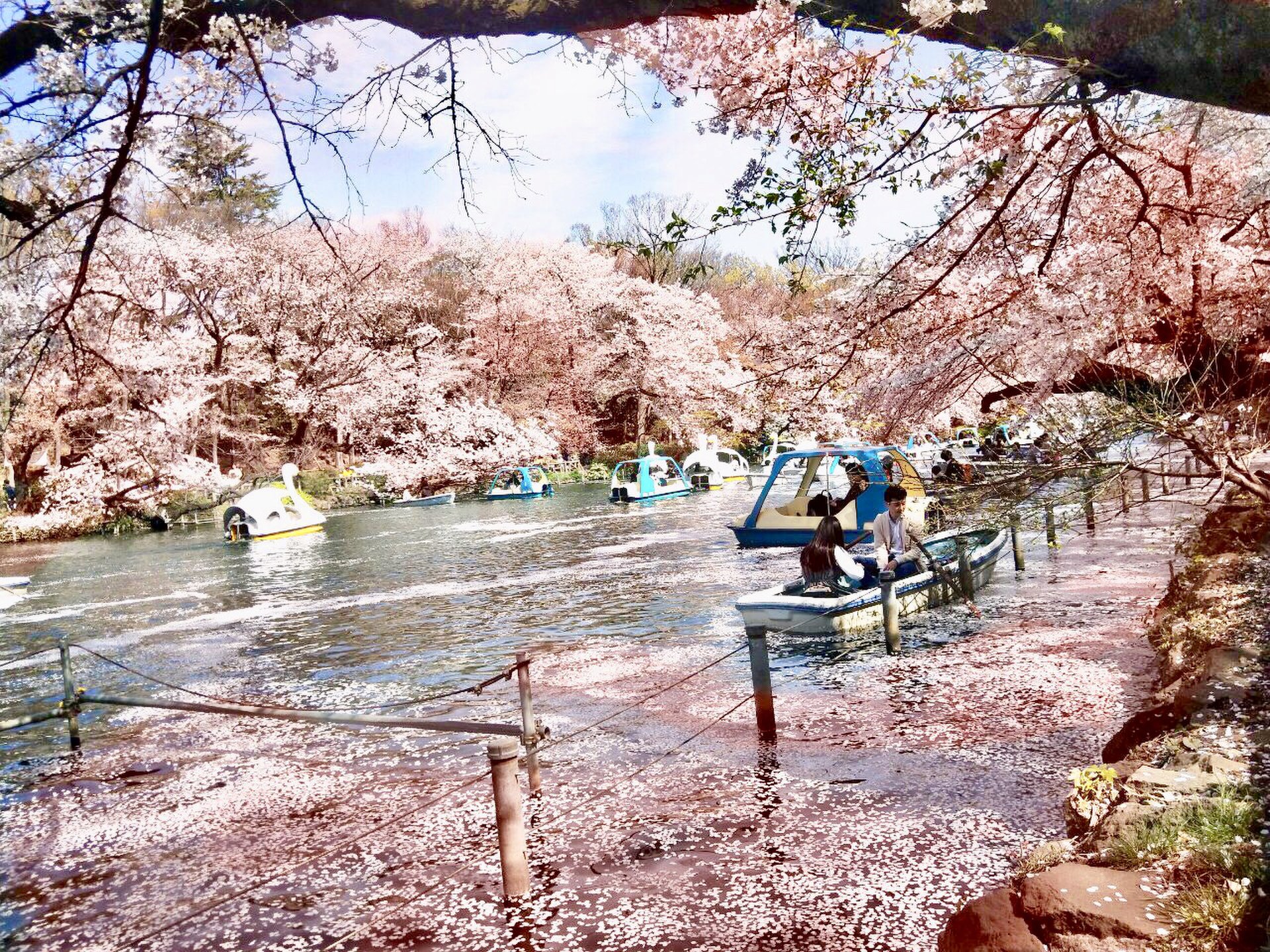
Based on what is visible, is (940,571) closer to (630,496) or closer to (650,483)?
(630,496)

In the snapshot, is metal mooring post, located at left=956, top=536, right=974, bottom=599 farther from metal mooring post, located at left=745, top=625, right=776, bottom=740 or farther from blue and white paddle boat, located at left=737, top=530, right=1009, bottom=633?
metal mooring post, located at left=745, top=625, right=776, bottom=740

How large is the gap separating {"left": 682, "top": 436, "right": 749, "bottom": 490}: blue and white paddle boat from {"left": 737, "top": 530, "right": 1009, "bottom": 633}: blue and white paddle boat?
72.4 feet

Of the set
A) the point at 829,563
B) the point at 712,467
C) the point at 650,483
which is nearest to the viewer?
the point at 829,563

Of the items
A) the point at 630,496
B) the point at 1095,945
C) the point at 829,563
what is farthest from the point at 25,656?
the point at 630,496

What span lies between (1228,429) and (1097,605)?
3886 mm

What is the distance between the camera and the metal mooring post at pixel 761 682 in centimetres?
680

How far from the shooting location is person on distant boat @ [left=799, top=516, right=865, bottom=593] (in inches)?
409

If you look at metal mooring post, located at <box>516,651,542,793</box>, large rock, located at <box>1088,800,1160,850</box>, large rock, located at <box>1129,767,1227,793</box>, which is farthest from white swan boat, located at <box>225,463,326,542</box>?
large rock, located at <box>1088,800,1160,850</box>

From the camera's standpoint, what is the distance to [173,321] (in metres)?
34.5

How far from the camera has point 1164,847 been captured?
11.4ft

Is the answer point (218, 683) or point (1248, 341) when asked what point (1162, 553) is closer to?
point (1248, 341)

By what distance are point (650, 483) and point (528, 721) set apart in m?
25.0

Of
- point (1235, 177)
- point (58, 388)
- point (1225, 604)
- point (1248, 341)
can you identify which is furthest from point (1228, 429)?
point (58, 388)

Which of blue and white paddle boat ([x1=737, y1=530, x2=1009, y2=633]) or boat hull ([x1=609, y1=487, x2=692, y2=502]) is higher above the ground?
boat hull ([x1=609, y1=487, x2=692, y2=502])
